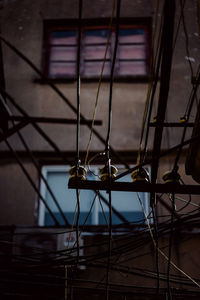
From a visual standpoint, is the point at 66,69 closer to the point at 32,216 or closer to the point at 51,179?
the point at 51,179

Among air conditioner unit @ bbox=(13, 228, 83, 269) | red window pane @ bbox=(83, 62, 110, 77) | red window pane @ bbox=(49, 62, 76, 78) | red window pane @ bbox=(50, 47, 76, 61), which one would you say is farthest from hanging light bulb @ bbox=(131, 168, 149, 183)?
red window pane @ bbox=(50, 47, 76, 61)

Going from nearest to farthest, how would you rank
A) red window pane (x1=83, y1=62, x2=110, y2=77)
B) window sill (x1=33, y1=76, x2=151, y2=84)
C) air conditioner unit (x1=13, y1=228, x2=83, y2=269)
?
air conditioner unit (x1=13, y1=228, x2=83, y2=269)
window sill (x1=33, y1=76, x2=151, y2=84)
red window pane (x1=83, y1=62, x2=110, y2=77)

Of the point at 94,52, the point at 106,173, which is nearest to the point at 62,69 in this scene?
the point at 94,52

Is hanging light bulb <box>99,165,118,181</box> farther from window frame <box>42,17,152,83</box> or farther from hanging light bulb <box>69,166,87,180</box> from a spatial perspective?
→ window frame <box>42,17,152,83</box>

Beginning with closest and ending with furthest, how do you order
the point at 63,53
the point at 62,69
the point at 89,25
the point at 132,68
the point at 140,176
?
the point at 140,176 < the point at 132,68 < the point at 62,69 < the point at 63,53 < the point at 89,25

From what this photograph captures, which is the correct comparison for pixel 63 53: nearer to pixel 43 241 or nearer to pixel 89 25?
pixel 89 25

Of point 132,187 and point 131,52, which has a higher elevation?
point 131,52

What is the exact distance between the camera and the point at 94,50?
889cm

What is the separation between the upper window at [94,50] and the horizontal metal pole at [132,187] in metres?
5.12

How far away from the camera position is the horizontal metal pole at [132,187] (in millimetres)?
3467

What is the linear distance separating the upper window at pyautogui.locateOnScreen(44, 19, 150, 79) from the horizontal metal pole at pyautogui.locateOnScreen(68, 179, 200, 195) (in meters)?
5.12

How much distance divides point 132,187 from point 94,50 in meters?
6.03

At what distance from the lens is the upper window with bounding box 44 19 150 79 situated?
8.62m

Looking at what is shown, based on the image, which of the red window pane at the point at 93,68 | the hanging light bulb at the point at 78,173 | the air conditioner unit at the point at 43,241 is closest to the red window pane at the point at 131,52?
the red window pane at the point at 93,68
